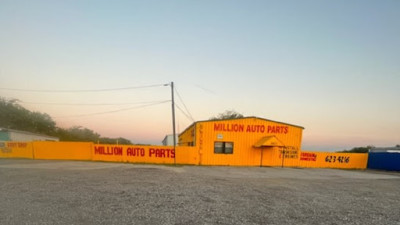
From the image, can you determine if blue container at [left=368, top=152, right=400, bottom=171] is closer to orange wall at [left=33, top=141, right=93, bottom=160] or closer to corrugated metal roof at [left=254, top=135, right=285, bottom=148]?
corrugated metal roof at [left=254, top=135, right=285, bottom=148]

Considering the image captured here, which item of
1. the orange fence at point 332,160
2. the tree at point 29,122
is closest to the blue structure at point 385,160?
the orange fence at point 332,160

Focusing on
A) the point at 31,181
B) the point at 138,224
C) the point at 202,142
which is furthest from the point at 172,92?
the point at 138,224

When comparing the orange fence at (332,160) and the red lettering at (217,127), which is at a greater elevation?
the red lettering at (217,127)

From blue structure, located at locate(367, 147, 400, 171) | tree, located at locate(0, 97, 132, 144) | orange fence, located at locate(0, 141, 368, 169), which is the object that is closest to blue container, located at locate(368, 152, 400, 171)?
blue structure, located at locate(367, 147, 400, 171)

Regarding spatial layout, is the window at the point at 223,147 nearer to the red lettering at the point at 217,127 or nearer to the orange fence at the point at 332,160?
the red lettering at the point at 217,127

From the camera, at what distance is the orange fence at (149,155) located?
2412 centimetres

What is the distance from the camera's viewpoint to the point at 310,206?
784 centimetres

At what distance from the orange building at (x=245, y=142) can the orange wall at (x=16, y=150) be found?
17.9 metres

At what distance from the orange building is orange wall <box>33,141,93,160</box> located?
436 inches

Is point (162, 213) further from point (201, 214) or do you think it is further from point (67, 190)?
point (67, 190)

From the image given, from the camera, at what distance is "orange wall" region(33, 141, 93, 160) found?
25.2m

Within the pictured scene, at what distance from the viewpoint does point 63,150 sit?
2553cm

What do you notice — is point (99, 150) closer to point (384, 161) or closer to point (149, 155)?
point (149, 155)

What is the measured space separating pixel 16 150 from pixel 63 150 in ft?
19.8
